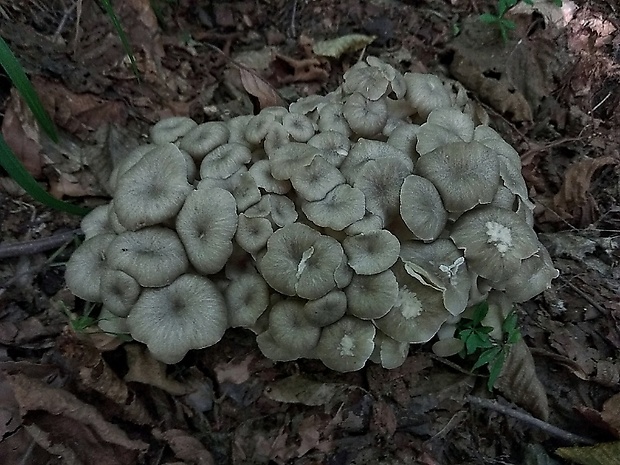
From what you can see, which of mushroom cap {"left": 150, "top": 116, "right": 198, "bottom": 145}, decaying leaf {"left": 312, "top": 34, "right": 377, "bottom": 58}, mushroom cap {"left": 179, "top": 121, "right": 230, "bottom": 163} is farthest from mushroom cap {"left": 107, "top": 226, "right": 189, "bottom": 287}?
decaying leaf {"left": 312, "top": 34, "right": 377, "bottom": 58}

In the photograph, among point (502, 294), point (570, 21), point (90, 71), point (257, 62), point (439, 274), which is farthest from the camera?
point (570, 21)

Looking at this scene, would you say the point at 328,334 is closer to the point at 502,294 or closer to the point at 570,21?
the point at 502,294

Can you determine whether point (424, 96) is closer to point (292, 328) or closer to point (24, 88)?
point (292, 328)

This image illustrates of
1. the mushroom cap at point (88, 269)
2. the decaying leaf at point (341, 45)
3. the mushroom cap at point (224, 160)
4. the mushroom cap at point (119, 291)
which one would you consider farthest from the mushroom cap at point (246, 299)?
the decaying leaf at point (341, 45)

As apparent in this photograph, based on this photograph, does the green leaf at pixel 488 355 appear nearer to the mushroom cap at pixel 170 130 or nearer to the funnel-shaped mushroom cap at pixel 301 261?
the funnel-shaped mushroom cap at pixel 301 261

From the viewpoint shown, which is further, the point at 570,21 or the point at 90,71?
the point at 570,21

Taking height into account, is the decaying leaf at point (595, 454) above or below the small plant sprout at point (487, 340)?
below

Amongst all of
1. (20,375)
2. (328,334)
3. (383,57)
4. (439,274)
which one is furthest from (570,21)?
(20,375)

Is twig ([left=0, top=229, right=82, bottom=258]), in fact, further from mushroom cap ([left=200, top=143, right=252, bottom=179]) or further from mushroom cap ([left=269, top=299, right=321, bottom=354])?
mushroom cap ([left=269, top=299, right=321, bottom=354])
